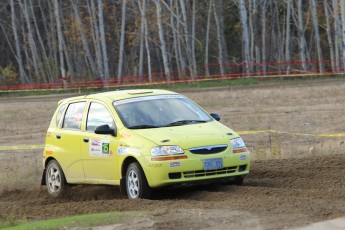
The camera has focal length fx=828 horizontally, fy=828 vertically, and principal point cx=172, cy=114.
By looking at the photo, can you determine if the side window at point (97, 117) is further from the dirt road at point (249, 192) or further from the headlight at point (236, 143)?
the headlight at point (236, 143)

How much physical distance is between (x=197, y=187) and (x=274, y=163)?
2.30 m

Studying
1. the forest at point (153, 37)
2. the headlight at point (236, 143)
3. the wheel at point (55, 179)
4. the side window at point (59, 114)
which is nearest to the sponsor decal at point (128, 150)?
the headlight at point (236, 143)

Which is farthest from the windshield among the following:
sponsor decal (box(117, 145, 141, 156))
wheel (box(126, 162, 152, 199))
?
wheel (box(126, 162, 152, 199))

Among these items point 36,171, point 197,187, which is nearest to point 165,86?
point 36,171

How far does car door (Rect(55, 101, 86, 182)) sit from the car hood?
1.45 meters

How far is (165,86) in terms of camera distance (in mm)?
45000

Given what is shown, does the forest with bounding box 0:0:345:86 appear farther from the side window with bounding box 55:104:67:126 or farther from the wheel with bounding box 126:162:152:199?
the wheel with bounding box 126:162:152:199

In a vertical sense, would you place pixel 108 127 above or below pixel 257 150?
above

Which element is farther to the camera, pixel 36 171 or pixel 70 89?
pixel 70 89

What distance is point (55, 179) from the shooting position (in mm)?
13047

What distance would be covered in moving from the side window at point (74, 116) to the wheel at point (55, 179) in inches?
26.1

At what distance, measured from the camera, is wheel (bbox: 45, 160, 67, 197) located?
1287cm

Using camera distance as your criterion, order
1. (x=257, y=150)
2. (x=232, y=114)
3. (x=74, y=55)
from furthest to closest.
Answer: (x=74, y=55) → (x=232, y=114) → (x=257, y=150)

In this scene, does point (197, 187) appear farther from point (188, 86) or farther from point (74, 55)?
point (74, 55)
